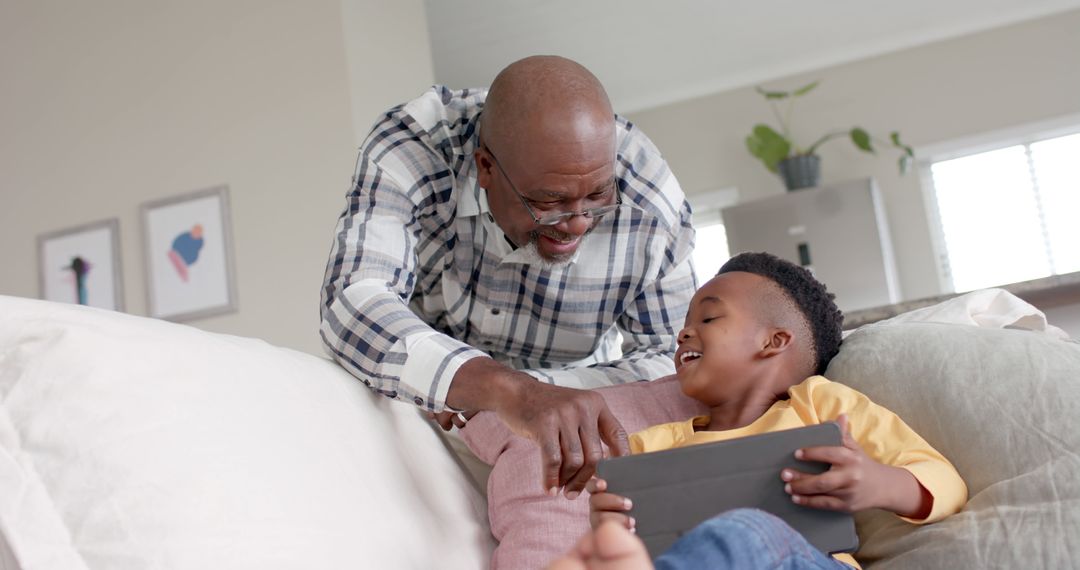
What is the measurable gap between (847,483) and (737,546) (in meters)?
0.27

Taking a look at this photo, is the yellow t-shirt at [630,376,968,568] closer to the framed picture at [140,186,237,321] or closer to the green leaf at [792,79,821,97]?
the framed picture at [140,186,237,321]

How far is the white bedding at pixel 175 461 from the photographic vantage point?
0.82 metres

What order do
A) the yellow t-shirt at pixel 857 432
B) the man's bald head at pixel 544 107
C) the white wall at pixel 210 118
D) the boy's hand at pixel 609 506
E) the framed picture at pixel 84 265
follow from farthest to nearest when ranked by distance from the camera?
the framed picture at pixel 84 265
the white wall at pixel 210 118
the man's bald head at pixel 544 107
the yellow t-shirt at pixel 857 432
the boy's hand at pixel 609 506

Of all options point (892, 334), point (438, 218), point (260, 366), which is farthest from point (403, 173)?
point (892, 334)

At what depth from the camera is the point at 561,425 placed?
3.43 ft

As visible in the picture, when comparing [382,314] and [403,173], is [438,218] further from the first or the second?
[382,314]

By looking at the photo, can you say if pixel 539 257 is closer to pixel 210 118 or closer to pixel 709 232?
pixel 210 118

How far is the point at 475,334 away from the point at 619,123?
0.45m

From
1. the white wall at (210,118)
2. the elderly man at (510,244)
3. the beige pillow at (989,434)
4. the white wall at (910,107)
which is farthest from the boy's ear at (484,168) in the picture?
the white wall at (910,107)

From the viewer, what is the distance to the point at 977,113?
20.1 feet

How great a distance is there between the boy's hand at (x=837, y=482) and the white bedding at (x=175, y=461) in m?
0.41

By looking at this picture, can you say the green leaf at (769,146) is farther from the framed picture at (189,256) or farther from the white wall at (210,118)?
the framed picture at (189,256)

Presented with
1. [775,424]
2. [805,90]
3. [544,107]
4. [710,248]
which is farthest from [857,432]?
[710,248]

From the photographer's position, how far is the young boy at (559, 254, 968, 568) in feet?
2.65
